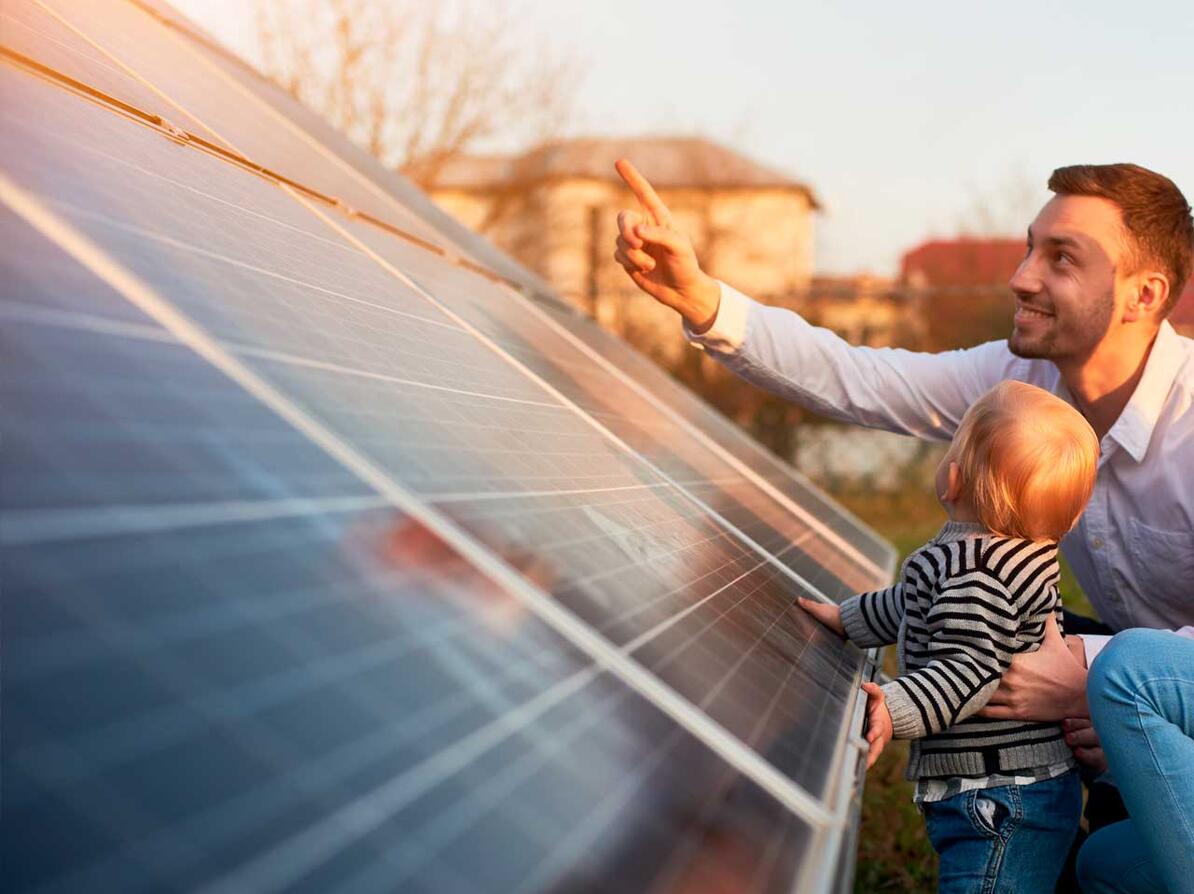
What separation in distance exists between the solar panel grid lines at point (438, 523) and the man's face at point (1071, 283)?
264 centimetres

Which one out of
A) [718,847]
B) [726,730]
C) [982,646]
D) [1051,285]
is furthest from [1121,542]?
[718,847]

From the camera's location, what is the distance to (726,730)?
62.0 inches

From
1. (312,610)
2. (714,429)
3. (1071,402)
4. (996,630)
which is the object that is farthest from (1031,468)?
(714,429)

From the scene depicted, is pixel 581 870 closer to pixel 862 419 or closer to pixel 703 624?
pixel 703 624

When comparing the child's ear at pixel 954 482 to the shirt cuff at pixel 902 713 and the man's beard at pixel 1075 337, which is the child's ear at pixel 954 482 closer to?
the shirt cuff at pixel 902 713

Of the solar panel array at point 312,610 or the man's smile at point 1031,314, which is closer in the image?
the solar panel array at point 312,610

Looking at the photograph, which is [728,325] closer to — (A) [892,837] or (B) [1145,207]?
(B) [1145,207]

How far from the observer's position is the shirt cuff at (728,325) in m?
4.17

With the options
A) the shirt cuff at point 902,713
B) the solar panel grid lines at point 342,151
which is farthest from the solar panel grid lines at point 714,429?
the shirt cuff at point 902,713

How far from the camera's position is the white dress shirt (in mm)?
3709

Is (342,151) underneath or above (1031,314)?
above

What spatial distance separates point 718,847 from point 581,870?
0.73ft

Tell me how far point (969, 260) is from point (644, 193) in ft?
68.6

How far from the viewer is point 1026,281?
3.91m
